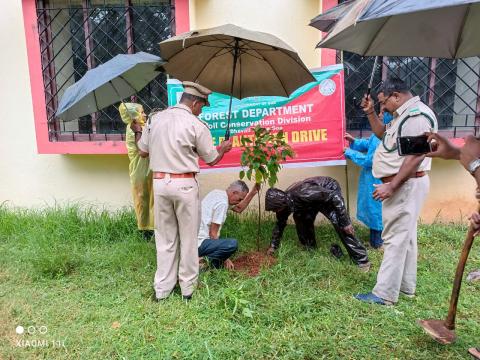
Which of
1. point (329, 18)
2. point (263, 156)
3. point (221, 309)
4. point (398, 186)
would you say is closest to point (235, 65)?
point (263, 156)

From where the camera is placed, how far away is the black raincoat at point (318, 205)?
347cm

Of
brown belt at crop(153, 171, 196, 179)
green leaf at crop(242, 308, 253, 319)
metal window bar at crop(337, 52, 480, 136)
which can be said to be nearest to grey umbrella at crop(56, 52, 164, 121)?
brown belt at crop(153, 171, 196, 179)

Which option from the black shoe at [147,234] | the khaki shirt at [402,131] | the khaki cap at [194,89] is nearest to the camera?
the khaki shirt at [402,131]

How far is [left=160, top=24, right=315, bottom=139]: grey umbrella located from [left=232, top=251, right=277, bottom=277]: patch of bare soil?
1.56m

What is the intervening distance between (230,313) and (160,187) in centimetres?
107

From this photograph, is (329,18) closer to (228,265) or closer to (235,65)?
(235,65)

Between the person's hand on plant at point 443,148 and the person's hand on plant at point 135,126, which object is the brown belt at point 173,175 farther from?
the person's hand on plant at point 443,148

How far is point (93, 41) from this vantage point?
445 centimetres

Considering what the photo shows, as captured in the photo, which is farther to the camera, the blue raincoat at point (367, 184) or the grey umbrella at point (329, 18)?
the blue raincoat at point (367, 184)

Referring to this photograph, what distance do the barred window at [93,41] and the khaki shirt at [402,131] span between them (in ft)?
8.96

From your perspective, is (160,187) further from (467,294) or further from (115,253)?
(467,294)

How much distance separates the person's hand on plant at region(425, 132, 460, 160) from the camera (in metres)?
2.08

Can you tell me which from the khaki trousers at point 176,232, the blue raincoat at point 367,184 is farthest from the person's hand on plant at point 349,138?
the khaki trousers at point 176,232

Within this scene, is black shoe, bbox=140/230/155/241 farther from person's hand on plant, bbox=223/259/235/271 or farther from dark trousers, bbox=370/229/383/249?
dark trousers, bbox=370/229/383/249
